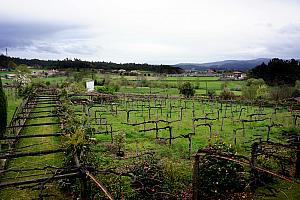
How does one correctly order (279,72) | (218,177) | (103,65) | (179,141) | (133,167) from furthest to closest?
(103,65)
(279,72)
(179,141)
(218,177)
(133,167)

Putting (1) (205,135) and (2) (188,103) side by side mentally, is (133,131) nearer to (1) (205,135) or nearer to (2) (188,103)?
(1) (205,135)

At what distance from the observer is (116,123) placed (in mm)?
25359

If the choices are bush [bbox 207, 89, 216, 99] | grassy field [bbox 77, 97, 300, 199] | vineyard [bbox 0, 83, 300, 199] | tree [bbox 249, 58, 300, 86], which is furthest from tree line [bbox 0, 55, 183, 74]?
vineyard [bbox 0, 83, 300, 199]

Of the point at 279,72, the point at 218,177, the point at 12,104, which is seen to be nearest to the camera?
the point at 218,177

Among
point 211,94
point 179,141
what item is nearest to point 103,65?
point 211,94

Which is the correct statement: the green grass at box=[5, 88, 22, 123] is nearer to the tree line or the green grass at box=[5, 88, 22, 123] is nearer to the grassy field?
the grassy field

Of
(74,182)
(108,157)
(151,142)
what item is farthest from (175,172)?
(151,142)

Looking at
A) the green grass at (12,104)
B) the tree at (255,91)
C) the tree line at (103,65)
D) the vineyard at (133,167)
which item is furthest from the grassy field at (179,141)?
the tree line at (103,65)

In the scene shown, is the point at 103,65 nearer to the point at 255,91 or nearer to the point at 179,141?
the point at 255,91

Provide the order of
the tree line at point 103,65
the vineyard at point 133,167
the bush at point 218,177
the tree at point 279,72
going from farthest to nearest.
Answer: the tree line at point 103,65, the tree at point 279,72, the bush at point 218,177, the vineyard at point 133,167

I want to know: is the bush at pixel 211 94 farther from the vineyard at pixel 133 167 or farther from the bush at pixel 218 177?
the bush at pixel 218 177

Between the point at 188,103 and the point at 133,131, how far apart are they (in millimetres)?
24496

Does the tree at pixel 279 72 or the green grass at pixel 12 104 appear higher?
the tree at pixel 279 72

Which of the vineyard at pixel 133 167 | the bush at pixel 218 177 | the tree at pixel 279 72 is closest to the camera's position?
the vineyard at pixel 133 167
